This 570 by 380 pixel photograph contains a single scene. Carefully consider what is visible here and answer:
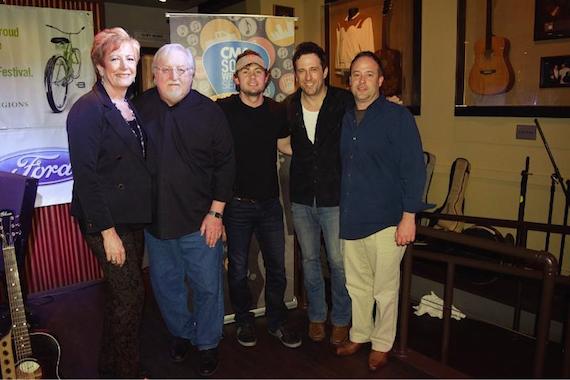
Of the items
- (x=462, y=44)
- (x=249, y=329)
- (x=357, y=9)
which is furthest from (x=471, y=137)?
(x=249, y=329)

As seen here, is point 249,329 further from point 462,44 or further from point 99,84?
point 462,44

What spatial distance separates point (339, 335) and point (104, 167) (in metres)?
1.44

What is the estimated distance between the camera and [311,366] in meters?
2.42

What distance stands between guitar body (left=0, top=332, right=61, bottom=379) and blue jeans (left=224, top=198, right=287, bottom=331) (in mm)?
898

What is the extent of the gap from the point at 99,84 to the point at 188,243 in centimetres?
77

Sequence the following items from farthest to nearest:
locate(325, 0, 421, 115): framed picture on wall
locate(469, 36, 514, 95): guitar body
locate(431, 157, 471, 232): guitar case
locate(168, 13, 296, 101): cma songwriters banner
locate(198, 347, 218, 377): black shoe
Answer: locate(325, 0, 421, 115): framed picture on wall → locate(431, 157, 471, 232): guitar case → locate(469, 36, 514, 95): guitar body → locate(168, 13, 296, 101): cma songwriters banner → locate(198, 347, 218, 377): black shoe

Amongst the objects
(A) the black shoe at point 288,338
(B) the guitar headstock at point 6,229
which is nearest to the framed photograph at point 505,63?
(A) the black shoe at point 288,338

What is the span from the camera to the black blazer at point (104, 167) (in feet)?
6.03

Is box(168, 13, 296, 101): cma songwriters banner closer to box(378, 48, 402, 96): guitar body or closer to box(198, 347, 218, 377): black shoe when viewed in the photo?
box(198, 347, 218, 377): black shoe

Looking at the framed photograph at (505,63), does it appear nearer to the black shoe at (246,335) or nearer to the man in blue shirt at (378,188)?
the man in blue shirt at (378,188)

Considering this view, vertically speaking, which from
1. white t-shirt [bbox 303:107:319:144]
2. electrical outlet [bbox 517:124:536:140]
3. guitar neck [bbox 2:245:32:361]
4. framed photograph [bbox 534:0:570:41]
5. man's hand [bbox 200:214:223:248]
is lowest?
guitar neck [bbox 2:245:32:361]

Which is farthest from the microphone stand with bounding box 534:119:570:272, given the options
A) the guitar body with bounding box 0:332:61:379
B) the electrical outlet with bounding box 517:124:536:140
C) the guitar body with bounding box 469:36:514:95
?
the guitar body with bounding box 0:332:61:379

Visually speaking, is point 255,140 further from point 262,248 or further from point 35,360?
point 35,360

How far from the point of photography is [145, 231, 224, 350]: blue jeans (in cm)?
229
